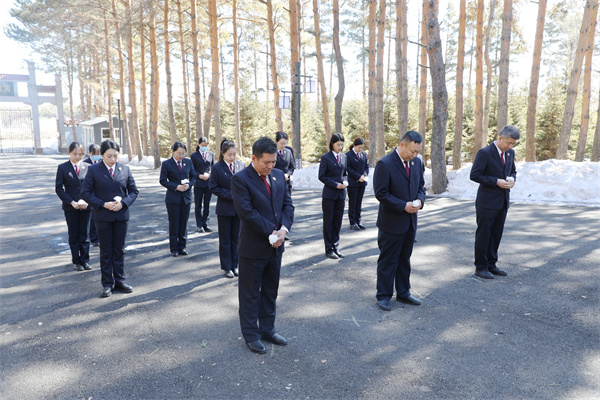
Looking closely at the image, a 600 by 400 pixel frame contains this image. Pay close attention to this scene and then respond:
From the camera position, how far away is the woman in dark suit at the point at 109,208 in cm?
594

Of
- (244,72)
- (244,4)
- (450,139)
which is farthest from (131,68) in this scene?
(450,139)

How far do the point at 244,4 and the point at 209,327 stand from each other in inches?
1032

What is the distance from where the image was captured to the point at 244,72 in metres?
47.4

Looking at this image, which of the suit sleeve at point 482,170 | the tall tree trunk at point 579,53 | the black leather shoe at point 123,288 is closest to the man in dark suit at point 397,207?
the suit sleeve at point 482,170

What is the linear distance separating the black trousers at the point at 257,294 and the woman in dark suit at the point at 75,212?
4.13m

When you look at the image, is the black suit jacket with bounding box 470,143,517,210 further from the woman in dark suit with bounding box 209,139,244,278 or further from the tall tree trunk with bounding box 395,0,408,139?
the tall tree trunk with bounding box 395,0,408,139

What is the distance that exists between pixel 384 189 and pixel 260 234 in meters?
1.84

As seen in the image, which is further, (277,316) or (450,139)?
(450,139)

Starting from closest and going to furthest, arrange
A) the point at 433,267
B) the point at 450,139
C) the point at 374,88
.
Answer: the point at 433,267 < the point at 374,88 < the point at 450,139

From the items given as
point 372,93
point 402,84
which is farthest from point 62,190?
point 402,84

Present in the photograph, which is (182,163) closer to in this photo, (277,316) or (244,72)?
(277,316)

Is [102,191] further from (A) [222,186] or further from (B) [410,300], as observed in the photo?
(B) [410,300]

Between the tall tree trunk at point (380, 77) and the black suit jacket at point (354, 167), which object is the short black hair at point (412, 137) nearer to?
the black suit jacket at point (354, 167)

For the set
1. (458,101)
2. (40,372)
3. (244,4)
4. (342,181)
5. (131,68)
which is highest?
(244,4)
